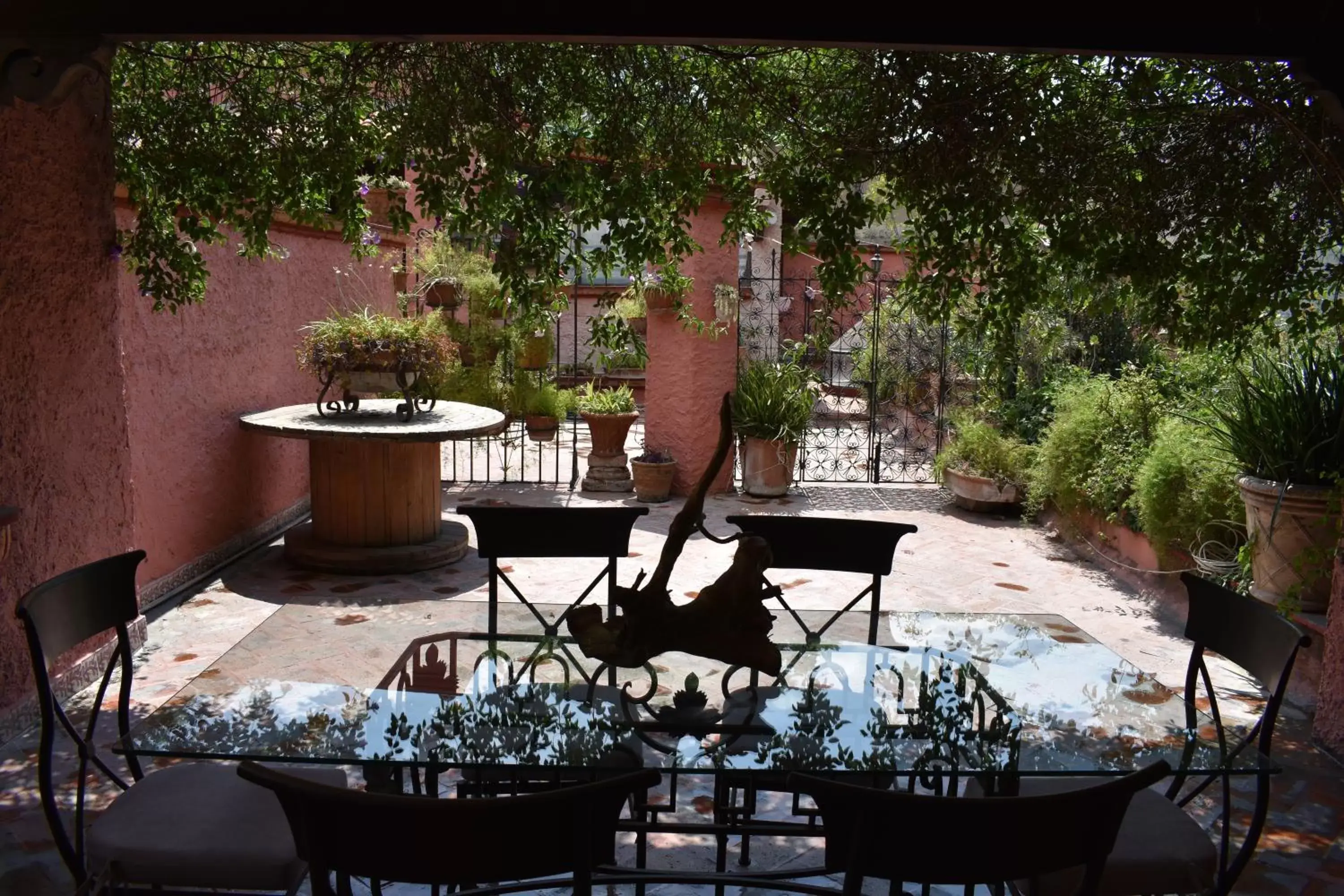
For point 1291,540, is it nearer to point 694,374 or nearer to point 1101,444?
point 1101,444

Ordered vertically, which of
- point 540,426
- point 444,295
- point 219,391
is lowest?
point 540,426

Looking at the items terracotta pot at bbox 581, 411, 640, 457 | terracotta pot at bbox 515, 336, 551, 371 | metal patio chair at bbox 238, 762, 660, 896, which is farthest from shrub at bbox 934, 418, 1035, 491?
metal patio chair at bbox 238, 762, 660, 896

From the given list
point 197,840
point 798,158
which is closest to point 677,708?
point 197,840

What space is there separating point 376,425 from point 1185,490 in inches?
165

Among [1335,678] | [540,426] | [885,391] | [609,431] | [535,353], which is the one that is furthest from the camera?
[535,353]

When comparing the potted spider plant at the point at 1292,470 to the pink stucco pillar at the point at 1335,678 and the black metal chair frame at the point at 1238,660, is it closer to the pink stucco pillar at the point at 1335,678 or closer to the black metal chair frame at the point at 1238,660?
the pink stucco pillar at the point at 1335,678

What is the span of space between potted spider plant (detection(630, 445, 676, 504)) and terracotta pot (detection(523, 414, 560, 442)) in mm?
1588

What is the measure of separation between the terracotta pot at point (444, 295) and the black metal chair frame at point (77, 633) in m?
8.20

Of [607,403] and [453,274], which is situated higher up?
[453,274]

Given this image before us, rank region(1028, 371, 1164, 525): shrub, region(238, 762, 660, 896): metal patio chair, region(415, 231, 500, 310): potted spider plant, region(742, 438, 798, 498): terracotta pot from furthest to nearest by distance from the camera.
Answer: region(415, 231, 500, 310): potted spider plant → region(742, 438, 798, 498): terracotta pot → region(1028, 371, 1164, 525): shrub → region(238, 762, 660, 896): metal patio chair

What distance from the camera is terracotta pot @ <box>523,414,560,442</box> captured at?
959 cm

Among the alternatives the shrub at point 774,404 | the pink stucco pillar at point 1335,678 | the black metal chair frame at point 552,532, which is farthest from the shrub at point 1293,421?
the shrub at point 774,404

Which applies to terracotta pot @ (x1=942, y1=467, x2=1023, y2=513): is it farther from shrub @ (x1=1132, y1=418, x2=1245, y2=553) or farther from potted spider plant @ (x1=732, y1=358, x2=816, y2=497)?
shrub @ (x1=1132, y1=418, x2=1245, y2=553)

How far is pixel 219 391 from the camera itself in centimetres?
602
